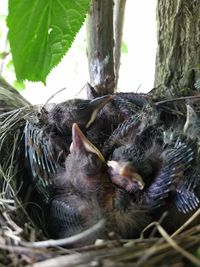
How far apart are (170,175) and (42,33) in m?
0.43

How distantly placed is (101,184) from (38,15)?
390mm

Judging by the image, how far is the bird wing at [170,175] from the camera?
0.83 metres

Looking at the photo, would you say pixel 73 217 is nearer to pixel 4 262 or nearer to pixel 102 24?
pixel 4 262

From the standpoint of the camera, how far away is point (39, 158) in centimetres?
93

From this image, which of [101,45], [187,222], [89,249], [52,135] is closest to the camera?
[89,249]

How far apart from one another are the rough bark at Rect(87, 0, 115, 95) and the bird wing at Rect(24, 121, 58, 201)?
9.1 inches

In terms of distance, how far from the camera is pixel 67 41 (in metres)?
1.01

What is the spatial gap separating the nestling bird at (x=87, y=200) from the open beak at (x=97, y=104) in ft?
0.42

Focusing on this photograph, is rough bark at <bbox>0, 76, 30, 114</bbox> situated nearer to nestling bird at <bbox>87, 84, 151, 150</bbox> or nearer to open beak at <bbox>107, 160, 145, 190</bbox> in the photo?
nestling bird at <bbox>87, 84, 151, 150</bbox>

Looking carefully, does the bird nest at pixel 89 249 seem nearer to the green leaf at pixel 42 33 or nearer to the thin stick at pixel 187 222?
the thin stick at pixel 187 222

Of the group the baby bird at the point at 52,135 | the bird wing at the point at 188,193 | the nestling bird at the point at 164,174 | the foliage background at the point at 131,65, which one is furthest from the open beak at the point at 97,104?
the foliage background at the point at 131,65

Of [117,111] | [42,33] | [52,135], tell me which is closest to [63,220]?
[52,135]

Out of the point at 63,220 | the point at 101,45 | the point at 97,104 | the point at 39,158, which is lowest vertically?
the point at 63,220

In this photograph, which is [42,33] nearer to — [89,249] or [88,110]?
[88,110]
